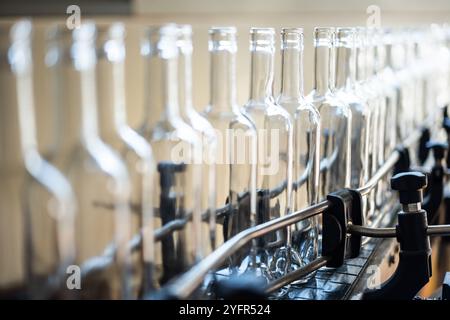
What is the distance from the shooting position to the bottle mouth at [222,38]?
38cm

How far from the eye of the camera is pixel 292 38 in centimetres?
46

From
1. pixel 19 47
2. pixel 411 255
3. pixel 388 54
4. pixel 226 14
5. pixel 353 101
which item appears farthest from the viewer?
pixel 226 14

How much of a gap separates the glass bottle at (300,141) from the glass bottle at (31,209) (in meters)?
0.19

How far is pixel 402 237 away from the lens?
476 millimetres

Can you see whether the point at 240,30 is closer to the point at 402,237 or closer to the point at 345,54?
the point at 345,54

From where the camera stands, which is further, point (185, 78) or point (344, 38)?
point (344, 38)

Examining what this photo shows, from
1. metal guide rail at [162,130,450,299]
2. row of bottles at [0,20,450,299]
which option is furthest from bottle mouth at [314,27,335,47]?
metal guide rail at [162,130,450,299]

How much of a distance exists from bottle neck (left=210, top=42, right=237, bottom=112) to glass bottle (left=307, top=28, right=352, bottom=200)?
127 mm

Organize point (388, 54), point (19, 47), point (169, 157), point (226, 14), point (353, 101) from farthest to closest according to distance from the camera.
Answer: point (226, 14) → point (388, 54) → point (353, 101) → point (169, 157) → point (19, 47)

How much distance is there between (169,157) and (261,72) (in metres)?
0.11

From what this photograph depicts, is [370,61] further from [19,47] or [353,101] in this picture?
[19,47]

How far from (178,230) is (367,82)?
1.14 ft

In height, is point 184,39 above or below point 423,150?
above

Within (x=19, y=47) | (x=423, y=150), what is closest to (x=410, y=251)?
(x=19, y=47)
